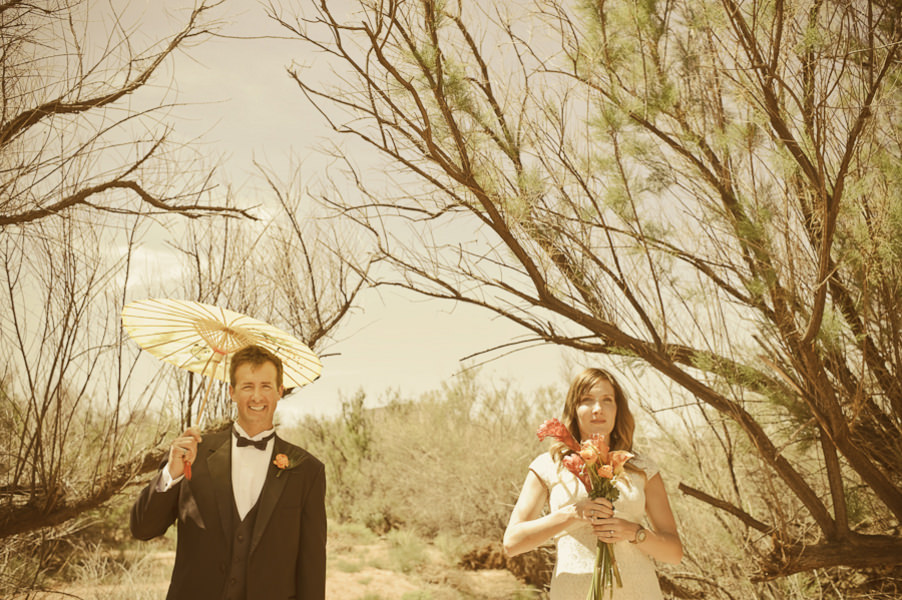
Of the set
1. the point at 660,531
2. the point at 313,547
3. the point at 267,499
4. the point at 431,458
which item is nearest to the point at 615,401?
the point at 660,531

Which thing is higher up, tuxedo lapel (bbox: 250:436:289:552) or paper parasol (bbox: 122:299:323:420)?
paper parasol (bbox: 122:299:323:420)

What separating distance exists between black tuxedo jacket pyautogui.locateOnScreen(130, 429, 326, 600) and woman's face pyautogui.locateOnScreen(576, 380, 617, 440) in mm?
1164

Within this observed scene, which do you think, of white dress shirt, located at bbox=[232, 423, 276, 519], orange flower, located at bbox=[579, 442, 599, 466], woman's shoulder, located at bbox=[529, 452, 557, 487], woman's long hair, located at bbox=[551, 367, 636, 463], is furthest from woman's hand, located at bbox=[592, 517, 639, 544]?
white dress shirt, located at bbox=[232, 423, 276, 519]

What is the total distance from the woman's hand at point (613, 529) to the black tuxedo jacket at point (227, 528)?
3.56ft

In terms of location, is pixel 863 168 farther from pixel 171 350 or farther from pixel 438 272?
pixel 171 350

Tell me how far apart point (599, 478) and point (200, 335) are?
185 cm

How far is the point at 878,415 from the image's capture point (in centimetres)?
459

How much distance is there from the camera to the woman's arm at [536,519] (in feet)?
8.73

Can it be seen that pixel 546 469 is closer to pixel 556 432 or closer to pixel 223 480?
pixel 556 432

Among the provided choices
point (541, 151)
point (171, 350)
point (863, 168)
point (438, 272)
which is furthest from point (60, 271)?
point (863, 168)

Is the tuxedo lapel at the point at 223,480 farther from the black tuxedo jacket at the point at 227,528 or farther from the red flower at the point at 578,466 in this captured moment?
the red flower at the point at 578,466

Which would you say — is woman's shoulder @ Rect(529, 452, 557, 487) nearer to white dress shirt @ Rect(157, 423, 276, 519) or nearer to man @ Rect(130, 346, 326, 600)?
man @ Rect(130, 346, 326, 600)

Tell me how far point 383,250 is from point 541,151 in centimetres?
128

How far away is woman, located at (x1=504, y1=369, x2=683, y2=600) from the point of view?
2.69 m
